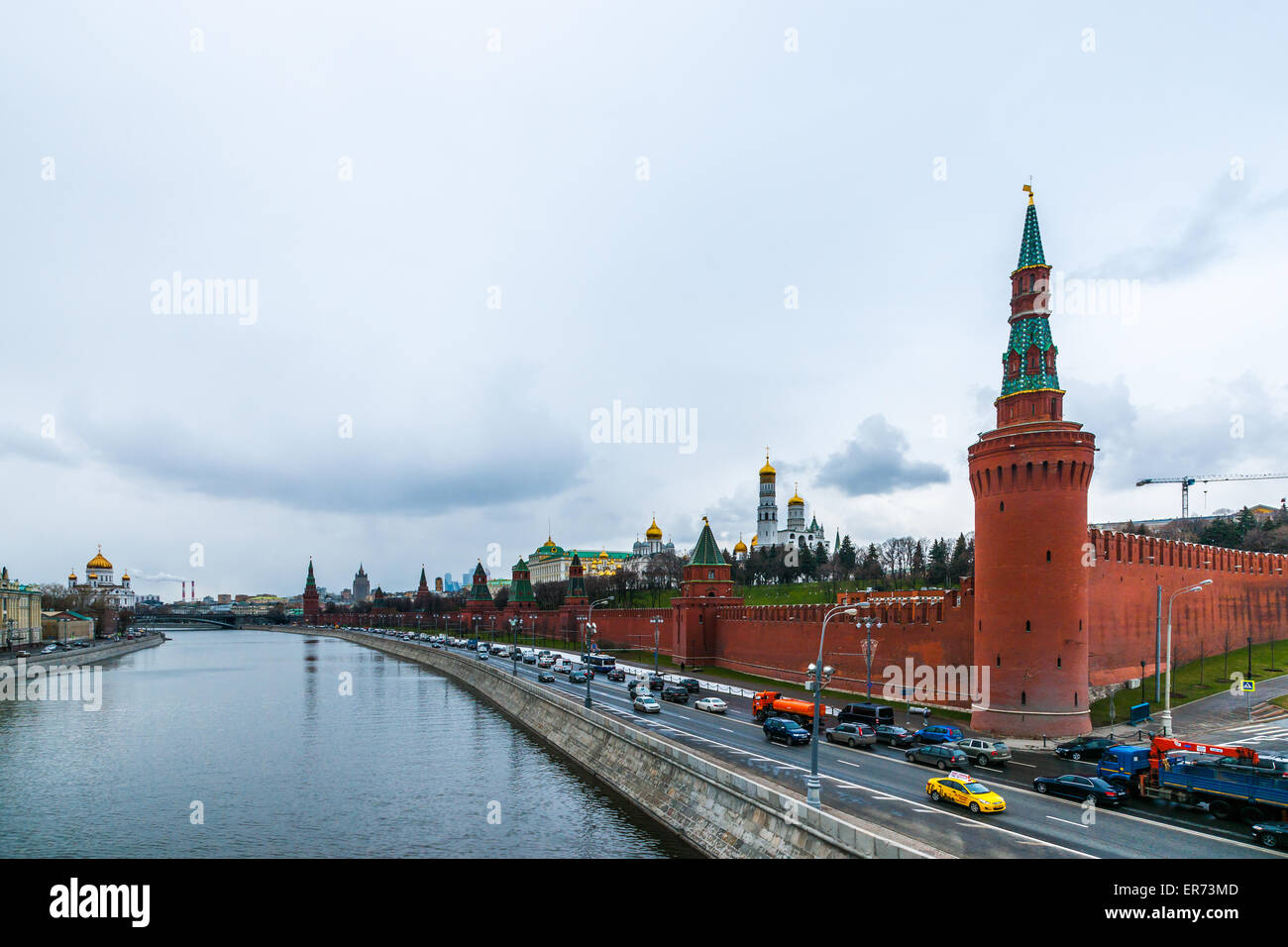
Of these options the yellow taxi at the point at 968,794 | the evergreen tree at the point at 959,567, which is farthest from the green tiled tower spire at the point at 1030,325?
the evergreen tree at the point at 959,567

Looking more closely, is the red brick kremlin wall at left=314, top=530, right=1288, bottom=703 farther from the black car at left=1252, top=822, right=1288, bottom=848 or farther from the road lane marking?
the road lane marking

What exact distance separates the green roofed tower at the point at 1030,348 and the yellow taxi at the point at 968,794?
1941 centimetres

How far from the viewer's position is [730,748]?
31.2 metres

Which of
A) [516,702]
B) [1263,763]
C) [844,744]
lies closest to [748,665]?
[516,702]

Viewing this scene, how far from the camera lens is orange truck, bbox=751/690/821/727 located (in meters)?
38.4

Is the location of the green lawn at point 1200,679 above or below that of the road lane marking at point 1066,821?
below

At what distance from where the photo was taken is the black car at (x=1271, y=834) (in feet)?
63.1

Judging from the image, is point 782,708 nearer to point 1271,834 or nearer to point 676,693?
point 676,693

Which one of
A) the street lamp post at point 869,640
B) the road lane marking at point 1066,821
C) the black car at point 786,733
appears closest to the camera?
the road lane marking at point 1066,821

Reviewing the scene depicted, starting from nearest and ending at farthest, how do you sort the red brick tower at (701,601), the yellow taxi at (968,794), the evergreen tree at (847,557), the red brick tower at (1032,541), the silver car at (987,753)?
the yellow taxi at (968,794)
the silver car at (987,753)
the red brick tower at (1032,541)
the red brick tower at (701,601)
the evergreen tree at (847,557)

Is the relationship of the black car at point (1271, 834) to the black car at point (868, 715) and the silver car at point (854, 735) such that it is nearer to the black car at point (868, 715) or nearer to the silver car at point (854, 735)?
the silver car at point (854, 735)

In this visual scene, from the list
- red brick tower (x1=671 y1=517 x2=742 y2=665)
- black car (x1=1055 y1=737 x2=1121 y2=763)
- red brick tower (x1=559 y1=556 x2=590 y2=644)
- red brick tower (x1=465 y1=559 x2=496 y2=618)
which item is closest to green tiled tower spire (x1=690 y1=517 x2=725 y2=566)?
red brick tower (x1=671 y1=517 x2=742 y2=665)
